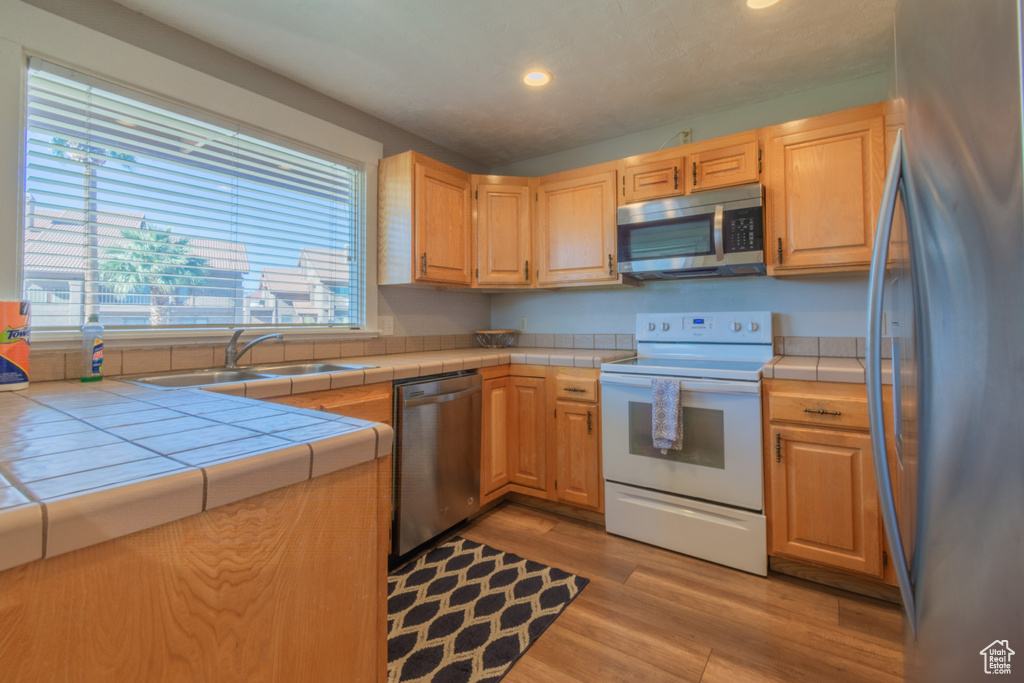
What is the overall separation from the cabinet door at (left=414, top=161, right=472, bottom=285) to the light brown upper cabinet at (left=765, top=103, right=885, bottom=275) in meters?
1.74

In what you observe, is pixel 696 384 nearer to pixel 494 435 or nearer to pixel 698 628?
pixel 698 628

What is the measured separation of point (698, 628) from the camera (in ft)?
5.31

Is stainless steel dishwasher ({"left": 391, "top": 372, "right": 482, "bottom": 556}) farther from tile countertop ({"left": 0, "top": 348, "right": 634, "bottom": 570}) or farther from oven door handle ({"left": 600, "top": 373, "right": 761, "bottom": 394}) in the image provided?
tile countertop ({"left": 0, "top": 348, "right": 634, "bottom": 570})

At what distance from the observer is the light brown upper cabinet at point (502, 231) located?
9.71 ft

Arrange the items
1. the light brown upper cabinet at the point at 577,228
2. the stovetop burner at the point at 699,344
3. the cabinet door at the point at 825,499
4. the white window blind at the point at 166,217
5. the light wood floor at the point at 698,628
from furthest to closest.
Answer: the light brown upper cabinet at the point at 577,228, the stovetop burner at the point at 699,344, the cabinet door at the point at 825,499, the white window blind at the point at 166,217, the light wood floor at the point at 698,628

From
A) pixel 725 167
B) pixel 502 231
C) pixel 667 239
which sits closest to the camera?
pixel 725 167

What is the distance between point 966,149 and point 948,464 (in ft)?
1.13

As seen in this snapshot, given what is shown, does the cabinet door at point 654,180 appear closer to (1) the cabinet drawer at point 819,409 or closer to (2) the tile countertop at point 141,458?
(1) the cabinet drawer at point 819,409

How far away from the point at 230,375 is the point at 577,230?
205cm

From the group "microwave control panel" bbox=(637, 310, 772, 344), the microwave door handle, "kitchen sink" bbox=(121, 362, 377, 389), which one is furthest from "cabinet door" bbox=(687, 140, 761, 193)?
"kitchen sink" bbox=(121, 362, 377, 389)

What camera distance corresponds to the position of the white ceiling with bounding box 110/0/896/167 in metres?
1.79

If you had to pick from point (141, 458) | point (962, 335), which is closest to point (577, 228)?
point (962, 335)

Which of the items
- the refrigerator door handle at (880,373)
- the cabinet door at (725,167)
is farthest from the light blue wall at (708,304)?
the refrigerator door handle at (880,373)

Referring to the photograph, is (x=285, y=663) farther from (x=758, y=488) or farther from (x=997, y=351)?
(x=758, y=488)
